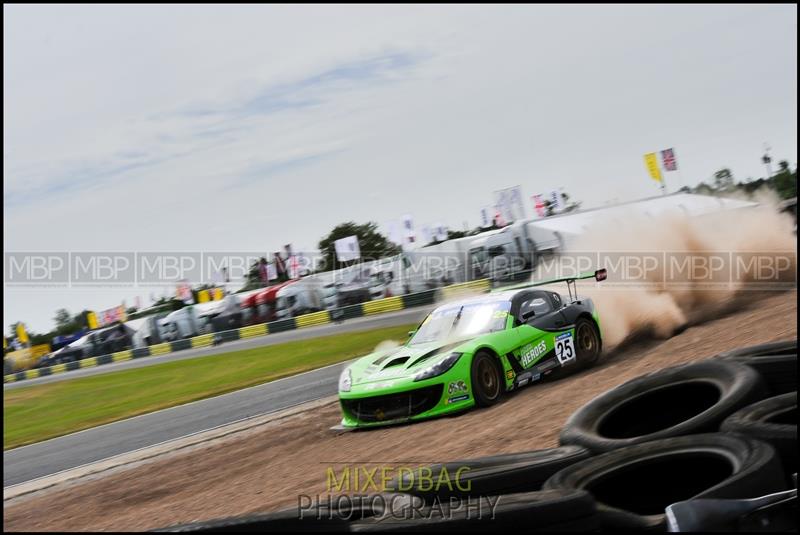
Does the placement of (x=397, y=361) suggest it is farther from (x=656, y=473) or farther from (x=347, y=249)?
(x=347, y=249)

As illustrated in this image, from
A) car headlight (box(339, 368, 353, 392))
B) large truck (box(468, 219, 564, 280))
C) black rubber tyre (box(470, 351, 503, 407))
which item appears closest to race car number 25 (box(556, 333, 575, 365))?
black rubber tyre (box(470, 351, 503, 407))

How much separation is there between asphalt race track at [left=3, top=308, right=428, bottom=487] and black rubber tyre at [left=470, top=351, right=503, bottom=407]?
13.6ft

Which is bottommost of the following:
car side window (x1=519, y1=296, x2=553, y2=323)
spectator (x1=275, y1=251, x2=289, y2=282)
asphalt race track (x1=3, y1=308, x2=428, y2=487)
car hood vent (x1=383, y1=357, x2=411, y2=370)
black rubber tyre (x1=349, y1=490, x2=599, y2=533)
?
asphalt race track (x1=3, y1=308, x2=428, y2=487)

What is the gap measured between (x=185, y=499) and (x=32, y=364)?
39.8 m

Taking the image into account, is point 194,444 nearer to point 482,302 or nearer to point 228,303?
point 482,302

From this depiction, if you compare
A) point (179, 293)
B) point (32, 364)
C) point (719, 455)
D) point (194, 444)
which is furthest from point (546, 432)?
point (179, 293)

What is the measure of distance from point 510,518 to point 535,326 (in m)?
6.43

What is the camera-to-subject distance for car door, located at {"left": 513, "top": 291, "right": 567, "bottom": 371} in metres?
10.0

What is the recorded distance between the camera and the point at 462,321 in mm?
10250

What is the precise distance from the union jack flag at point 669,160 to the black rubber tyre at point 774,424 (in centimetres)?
3638

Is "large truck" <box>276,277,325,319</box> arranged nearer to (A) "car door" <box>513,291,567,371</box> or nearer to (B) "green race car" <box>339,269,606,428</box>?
(B) "green race car" <box>339,269,606,428</box>

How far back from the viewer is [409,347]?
10195 mm

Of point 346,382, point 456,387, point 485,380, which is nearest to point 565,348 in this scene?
point 485,380

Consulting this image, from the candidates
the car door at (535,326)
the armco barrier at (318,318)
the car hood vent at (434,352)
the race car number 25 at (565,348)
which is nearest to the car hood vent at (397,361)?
the car hood vent at (434,352)
